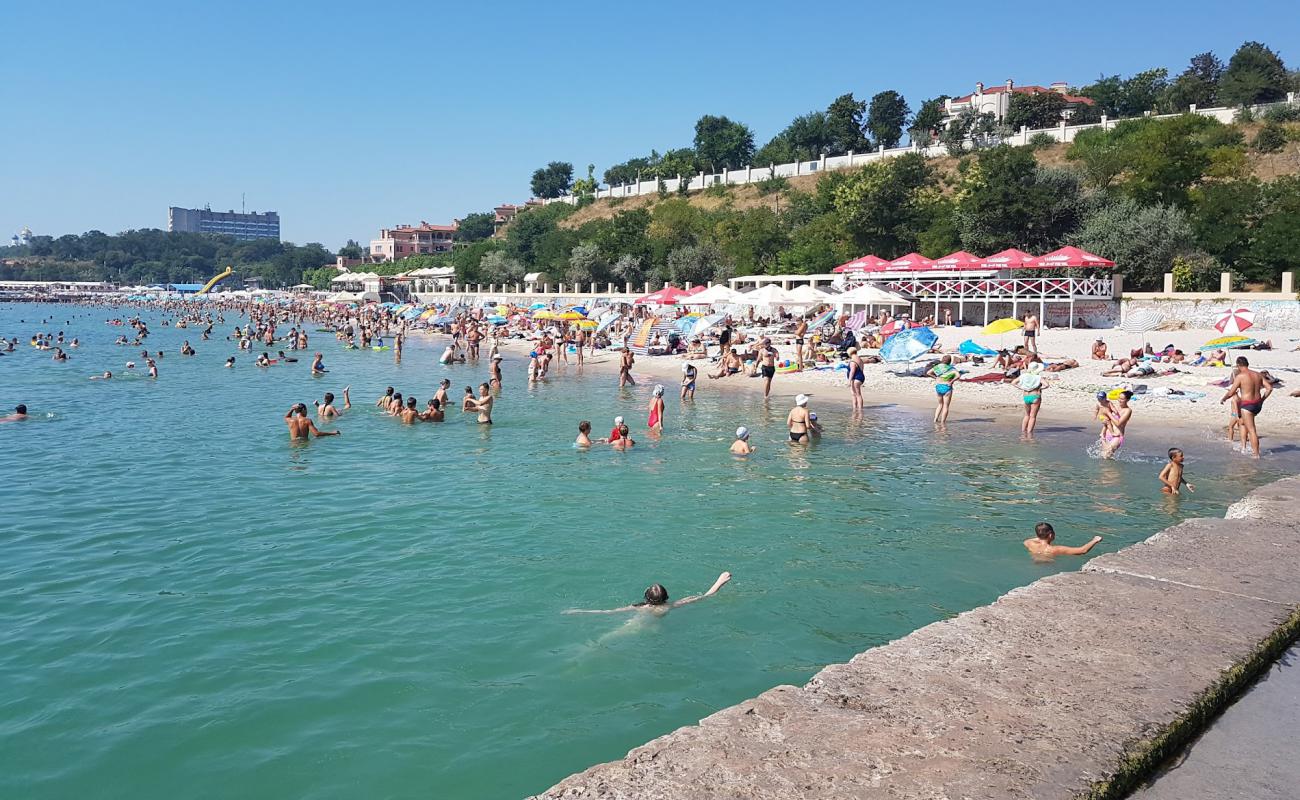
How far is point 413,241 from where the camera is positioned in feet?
461

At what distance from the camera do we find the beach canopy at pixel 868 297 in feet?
94.4

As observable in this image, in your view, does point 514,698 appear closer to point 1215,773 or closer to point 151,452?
point 1215,773

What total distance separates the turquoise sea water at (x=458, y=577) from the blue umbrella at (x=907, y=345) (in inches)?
207

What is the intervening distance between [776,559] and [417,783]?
15.4 ft

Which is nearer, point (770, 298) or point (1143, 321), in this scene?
point (1143, 321)

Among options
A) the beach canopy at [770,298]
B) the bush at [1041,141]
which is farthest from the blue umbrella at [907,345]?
the bush at [1041,141]

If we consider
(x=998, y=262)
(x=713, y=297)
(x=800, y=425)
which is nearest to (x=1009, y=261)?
(x=998, y=262)

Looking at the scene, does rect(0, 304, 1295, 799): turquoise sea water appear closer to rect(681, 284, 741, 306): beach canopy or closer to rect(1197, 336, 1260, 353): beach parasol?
rect(1197, 336, 1260, 353): beach parasol

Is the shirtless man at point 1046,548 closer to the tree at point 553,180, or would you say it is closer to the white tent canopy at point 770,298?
the white tent canopy at point 770,298

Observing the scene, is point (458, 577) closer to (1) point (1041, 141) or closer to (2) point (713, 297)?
(2) point (713, 297)

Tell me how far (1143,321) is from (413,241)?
12887 cm

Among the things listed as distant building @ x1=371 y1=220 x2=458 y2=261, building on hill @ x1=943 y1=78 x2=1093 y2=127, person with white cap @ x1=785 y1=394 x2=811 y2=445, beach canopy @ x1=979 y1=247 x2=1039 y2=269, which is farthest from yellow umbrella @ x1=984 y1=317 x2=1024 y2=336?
distant building @ x1=371 y1=220 x2=458 y2=261

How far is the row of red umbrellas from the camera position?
86.6ft

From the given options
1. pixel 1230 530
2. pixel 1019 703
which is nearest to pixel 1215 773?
pixel 1019 703
